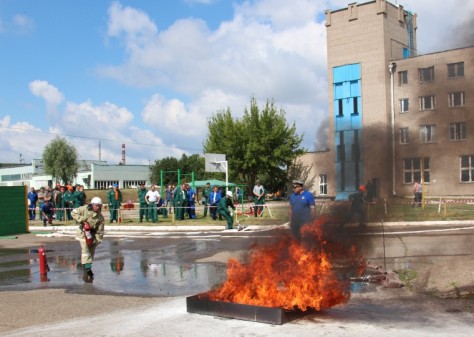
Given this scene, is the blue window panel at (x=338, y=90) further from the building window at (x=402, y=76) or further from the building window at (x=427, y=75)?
A: the building window at (x=427, y=75)

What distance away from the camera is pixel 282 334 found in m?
5.96

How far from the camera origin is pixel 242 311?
6.57 meters

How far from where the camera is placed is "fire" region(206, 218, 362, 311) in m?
6.58

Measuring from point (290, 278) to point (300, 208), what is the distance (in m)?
2.42

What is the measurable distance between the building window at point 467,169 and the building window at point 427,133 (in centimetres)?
38

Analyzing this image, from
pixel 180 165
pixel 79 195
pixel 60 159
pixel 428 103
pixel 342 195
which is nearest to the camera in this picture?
pixel 428 103

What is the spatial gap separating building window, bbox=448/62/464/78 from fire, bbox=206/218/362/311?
8.99 ft

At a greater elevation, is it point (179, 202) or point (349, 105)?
point (349, 105)

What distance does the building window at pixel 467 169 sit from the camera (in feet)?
17.7

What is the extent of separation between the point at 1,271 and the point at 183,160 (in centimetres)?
7100

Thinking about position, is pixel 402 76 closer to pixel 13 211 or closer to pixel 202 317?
pixel 202 317

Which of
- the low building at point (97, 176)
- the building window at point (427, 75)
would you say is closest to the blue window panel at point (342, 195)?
the building window at point (427, 75)

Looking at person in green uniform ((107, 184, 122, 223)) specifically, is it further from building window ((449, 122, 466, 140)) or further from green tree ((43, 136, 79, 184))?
green tree ((43, 136, 79, 184))

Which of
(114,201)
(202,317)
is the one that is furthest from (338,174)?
(114,201)
